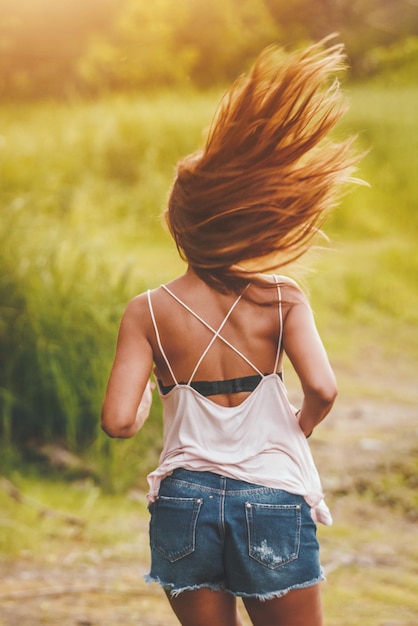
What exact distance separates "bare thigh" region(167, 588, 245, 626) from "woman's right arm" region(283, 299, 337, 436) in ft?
1.34

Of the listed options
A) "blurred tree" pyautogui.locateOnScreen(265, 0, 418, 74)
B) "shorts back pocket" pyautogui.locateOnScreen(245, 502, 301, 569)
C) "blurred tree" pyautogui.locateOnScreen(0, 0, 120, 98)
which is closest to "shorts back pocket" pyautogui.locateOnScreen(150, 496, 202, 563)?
"shorts back pocket" pyautogui.locateOnScreen(245, 502, 301, 569)

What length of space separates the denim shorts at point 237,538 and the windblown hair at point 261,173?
398 millimetres

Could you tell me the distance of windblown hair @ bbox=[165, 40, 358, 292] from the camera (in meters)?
1.92

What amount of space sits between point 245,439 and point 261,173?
510mm

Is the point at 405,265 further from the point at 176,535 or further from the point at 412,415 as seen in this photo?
the point at 176,535

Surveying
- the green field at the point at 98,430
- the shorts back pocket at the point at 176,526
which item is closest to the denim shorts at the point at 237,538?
the shorts back pocket at the point at 176,526

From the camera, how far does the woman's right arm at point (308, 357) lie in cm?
190

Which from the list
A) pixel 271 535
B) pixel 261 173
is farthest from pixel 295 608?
pixel 261 173

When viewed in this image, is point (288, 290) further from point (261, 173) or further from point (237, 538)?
point (237, 538)

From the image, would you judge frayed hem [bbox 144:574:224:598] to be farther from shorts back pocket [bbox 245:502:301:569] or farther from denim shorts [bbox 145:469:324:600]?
shorts back pocket [bbox 245:502:301:569]

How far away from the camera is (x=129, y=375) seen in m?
1.93

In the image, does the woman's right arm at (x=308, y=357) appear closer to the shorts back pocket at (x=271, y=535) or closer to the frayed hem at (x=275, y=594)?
the shorts back pocket at (x=271, y=535)

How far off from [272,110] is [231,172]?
0.49 feet


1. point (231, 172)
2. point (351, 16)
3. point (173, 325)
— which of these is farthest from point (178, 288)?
point (351, 16)
